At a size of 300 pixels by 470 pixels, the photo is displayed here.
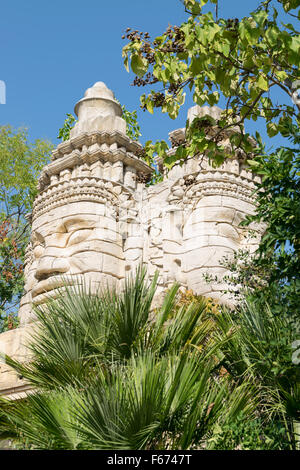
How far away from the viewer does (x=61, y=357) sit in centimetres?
592

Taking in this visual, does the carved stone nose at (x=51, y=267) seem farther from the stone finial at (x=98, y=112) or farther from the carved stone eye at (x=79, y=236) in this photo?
the stone finial at (x=98, y=112)

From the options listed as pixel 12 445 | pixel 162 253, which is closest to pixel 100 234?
pixel 162 253

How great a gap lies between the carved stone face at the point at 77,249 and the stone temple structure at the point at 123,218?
0.02 meters

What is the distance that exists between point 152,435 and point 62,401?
87 cm

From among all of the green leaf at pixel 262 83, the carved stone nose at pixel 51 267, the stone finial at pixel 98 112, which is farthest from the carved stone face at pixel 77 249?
Result: the green leaf at pixel 262 83

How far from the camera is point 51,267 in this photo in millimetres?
9922

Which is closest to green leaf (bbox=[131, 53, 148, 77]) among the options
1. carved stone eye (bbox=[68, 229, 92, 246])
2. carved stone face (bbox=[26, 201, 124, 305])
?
carved stone face (bbox=[26, 201, 124, 305])

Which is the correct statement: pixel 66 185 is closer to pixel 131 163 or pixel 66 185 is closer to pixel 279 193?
pixel 131 163

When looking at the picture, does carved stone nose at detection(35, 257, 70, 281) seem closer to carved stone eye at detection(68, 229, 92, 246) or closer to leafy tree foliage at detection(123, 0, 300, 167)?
carved stone eye at detection(68, 229, 92, 246)

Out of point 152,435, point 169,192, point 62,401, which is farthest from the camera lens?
point 169,192

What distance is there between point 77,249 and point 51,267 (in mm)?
500

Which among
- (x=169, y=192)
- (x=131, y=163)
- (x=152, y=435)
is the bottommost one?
(x=152, y=435)

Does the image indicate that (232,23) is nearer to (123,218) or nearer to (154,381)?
(154,381)

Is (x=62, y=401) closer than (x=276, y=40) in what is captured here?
Yes
